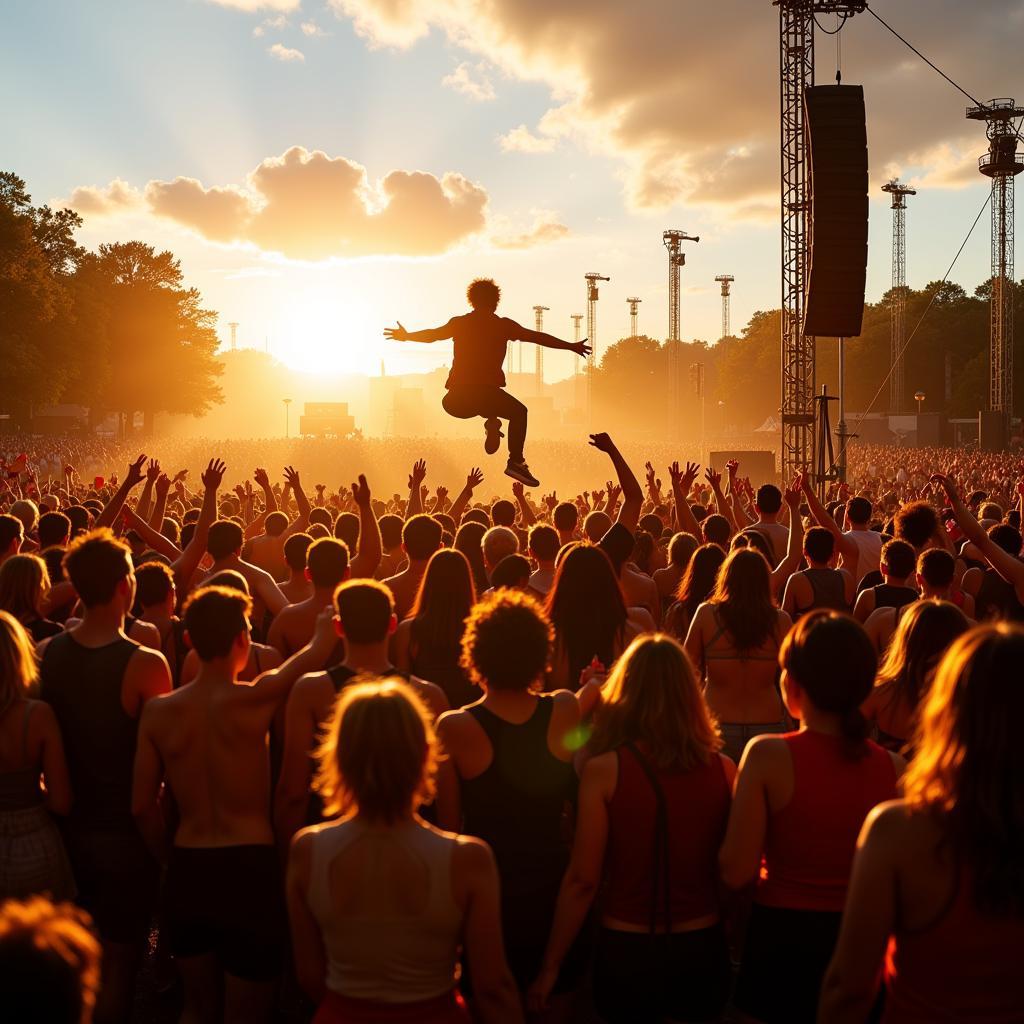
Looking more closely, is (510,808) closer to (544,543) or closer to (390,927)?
(390,927)

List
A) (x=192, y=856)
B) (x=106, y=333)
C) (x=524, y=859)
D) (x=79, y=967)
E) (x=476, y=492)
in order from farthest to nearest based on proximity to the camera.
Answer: (x=106, y=333)
(x=476, y=492)
(x=192, y=856)
(x=524, y=859)
(x=79, y=967)

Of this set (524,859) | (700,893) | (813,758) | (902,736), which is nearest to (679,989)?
(700,893)

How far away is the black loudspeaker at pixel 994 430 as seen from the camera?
44844 mm

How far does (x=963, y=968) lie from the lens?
2252 mm

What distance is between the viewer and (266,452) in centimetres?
5191

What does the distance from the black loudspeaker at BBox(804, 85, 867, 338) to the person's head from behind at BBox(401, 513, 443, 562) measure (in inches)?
430

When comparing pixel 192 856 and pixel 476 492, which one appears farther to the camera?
pixel 476 492

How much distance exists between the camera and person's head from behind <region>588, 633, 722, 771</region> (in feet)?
10.1

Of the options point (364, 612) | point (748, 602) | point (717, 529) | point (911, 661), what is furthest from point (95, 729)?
point (717, 529)

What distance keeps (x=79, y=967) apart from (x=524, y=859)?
2.01 meters

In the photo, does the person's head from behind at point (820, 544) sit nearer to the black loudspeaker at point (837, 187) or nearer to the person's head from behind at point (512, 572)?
the person's head from behind at point (512, 572)

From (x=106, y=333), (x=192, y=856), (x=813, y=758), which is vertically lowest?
(x=192, y=856)

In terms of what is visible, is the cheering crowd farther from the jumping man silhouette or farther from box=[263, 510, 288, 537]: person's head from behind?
the jumping man silhouette

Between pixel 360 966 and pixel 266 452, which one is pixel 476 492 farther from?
pixel 360 966
